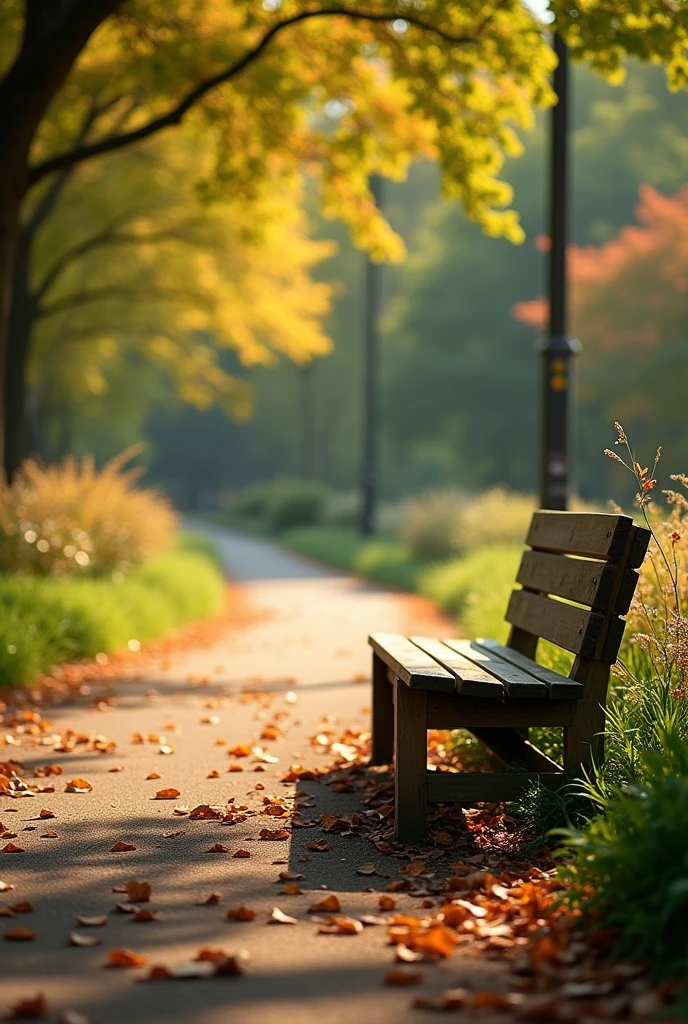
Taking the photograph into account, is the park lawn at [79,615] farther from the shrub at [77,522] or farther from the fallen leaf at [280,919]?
the fallen leaf at [280,919]

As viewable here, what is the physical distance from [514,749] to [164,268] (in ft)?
52.6

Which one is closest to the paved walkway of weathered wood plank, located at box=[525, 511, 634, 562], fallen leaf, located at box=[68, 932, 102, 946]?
fallen leaf, located at box=[68, 932, 102, 946]

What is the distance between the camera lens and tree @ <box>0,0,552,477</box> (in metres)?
9.12

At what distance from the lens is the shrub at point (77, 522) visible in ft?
40.4

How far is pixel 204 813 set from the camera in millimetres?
5273

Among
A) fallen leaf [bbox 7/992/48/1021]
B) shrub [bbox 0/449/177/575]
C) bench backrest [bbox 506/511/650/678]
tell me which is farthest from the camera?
shrub [bbox 0/449/177/575]

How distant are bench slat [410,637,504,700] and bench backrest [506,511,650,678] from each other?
38 centimetres

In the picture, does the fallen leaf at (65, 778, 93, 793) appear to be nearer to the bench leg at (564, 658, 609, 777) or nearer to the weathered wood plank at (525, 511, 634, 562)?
the bench leg at (564, 658, 609, 777)

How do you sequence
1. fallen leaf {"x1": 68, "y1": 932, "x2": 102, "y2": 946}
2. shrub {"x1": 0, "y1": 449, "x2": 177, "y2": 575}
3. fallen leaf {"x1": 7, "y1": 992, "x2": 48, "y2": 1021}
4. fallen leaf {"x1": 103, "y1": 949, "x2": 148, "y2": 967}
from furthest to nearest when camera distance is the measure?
shrub {"x1": 0, "y1": 449, "x2": 177, "y2": 575} → fallen leaf {"x1": 68, "y1": 932, "x2": 102, "y2": 946} → fallen leaf {"x1": 103, "y1": 949, "x2": 148, "y2": 967} → fallen leaf {"x1": 7, "y1": 992, "x2": 48, "y2": 1021}

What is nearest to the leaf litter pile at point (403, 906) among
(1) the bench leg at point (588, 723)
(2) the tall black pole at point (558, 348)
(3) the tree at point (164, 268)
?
(1) the bench leg at point (588, 723)

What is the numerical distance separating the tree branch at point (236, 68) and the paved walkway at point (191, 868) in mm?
4429

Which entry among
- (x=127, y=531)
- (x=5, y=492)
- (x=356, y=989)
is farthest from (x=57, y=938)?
(x=127, y=531)

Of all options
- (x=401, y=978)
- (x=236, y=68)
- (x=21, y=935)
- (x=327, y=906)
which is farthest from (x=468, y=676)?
(x=236, y=68)

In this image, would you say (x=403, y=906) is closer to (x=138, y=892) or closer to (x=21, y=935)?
(x=138, y=892)
